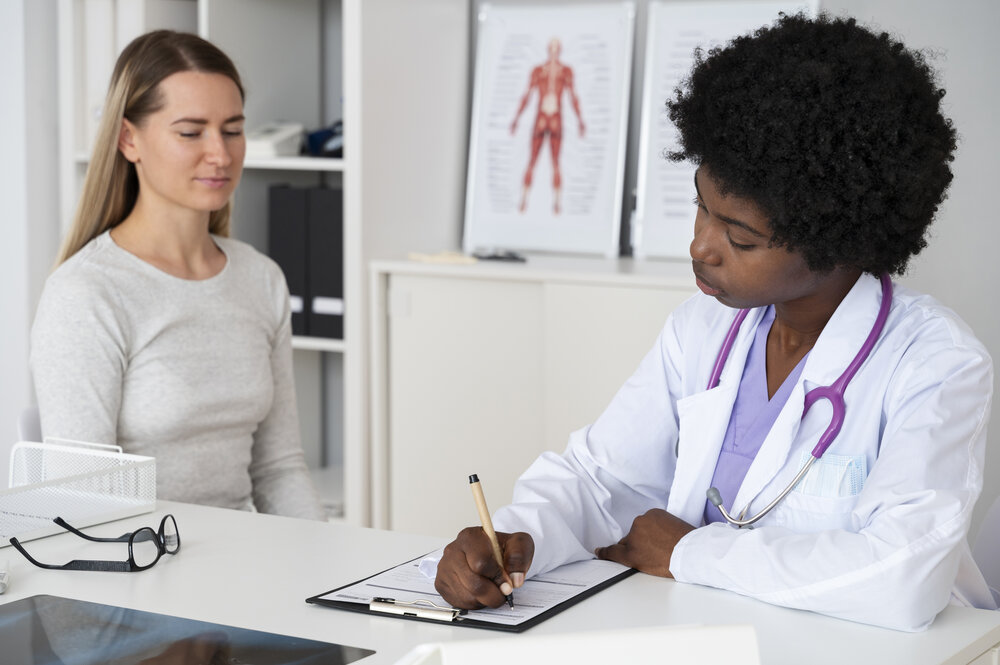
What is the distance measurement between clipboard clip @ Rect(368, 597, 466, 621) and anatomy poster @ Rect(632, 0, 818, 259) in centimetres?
184

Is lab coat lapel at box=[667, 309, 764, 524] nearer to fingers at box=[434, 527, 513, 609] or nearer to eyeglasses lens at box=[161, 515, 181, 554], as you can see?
fingers at box=[434, 527, 513, 609]

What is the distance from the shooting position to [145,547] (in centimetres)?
152

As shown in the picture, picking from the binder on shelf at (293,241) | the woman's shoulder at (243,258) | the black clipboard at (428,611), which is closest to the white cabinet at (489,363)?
the binder on shelf at (293,241)

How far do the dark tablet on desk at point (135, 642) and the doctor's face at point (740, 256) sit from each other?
0.64m

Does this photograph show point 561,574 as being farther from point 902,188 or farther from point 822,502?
point 902,188

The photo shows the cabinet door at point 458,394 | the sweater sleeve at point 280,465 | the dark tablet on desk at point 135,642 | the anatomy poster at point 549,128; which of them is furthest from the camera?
the anatomy poster at point 549,128

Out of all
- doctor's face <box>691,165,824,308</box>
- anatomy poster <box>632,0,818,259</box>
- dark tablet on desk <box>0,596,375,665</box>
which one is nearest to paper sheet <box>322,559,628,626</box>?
dark tablet on desk <box>0,596,375,665</box>

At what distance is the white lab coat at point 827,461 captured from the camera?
127cm

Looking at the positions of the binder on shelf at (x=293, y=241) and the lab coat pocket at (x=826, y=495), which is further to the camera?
the binder on shelf at (x=293, y=241)

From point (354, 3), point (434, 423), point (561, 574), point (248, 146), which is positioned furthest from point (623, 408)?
point (248, 146)

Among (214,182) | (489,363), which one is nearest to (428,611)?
(214,182)

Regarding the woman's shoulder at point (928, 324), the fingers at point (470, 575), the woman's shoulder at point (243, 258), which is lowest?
the fingers at point (470, 575)

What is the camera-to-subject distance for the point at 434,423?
3.04 m

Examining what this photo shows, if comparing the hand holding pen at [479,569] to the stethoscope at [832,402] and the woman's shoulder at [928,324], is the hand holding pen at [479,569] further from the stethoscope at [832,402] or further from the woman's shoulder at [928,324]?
the woman's shoulder at [928,324]
